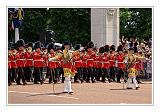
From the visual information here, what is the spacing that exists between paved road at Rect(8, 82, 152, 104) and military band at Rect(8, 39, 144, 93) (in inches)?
39.0

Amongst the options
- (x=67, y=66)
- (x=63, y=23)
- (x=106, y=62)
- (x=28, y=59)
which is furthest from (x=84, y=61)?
(x=63, y=23)

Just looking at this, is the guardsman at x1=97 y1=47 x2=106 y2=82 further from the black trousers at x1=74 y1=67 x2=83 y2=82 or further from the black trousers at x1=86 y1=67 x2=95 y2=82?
the black trousers at x1=74 y1=67 x2=83 y2=82

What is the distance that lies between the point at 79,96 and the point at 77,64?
4.96 m

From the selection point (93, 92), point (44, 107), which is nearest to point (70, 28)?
point (93, 92)

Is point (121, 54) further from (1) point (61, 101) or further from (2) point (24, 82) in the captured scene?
(1) point (61, 101)

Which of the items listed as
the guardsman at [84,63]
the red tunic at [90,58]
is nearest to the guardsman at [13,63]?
the guardsman at [84,63]

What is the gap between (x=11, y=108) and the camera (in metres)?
8.69

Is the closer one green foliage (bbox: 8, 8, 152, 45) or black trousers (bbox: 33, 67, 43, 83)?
black trousers (bbox: 33, 67, 43, 83)

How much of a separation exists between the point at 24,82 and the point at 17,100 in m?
4.86

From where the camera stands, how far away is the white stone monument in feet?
76.2

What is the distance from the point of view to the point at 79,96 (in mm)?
13047

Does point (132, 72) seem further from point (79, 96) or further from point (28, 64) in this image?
point (28, 64)

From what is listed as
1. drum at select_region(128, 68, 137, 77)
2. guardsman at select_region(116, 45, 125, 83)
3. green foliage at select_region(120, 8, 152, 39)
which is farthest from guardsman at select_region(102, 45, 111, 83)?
green foliage at select_region(120, 8, 152, 39)

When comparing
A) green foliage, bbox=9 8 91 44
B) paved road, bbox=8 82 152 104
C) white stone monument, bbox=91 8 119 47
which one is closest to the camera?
paved road, bbox=8 82 152 104
